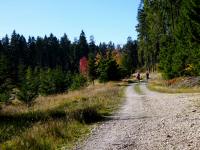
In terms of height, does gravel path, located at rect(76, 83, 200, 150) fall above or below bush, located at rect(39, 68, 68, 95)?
below

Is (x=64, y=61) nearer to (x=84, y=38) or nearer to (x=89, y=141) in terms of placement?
(x=84, y=38)

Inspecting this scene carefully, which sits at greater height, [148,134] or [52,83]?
[52,83]

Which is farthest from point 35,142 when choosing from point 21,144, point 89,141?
point 89,141

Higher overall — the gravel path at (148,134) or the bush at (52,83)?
the bush at (52,83)

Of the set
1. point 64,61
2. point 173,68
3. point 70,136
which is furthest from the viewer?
point 64,61

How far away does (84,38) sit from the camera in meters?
163

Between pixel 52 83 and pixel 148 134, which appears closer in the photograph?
pixel 148 134

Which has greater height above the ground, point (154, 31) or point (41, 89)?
point (154, 31)

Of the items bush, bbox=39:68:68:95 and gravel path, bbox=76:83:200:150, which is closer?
gravel path, bbox=76:83:200:150

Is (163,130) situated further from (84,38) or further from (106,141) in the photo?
(84,38)

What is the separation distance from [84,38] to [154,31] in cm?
8535

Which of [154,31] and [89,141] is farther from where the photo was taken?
[154,31]

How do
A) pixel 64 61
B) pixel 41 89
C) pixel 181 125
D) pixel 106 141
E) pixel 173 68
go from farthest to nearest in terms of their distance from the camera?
pixel 64 61 < pixel 41 89 < pixel 173 68 < pixel 181 125 < pixel 106 141

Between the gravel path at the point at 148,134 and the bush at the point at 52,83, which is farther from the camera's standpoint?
the bush at the point at 52,83
